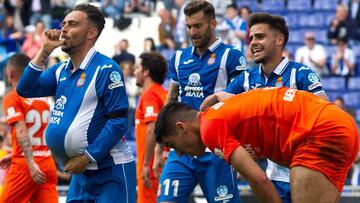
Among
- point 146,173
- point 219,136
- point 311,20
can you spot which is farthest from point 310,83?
point 311,20

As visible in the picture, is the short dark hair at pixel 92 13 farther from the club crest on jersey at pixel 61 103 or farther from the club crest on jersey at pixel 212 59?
the club crest on jersey at pixel 212 59

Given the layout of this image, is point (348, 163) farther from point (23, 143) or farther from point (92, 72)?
point (23, 143)

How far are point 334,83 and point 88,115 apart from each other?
40.4ft

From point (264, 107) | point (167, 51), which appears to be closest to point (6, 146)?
point (167, 51)

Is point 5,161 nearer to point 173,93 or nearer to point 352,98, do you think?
point 173,93

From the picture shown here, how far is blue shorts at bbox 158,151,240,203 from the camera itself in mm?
9828

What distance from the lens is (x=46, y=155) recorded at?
11.6 m

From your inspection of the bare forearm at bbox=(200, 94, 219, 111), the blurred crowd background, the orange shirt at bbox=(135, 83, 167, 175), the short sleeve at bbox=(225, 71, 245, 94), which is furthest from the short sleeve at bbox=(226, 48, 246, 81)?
the blurred crowd background

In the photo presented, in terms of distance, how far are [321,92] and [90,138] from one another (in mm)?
2033

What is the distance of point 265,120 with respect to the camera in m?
7.50

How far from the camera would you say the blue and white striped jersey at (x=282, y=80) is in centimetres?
894

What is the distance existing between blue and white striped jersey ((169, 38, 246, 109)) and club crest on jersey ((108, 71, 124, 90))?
1.48 meters

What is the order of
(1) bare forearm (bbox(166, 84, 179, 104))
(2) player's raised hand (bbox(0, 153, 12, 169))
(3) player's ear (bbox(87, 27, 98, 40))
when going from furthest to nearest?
1. (2) player's raised hand (bbox(0, 153, 12, 169))
2. (1) bare forearm (bbox(166, 84, 179, 104))
3. (3) player's ear (bbox(87, 27, 98, 40))

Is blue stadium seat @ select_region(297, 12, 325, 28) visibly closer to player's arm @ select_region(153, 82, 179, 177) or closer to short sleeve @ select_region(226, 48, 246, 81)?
player's arm @ select_region(153, 82, 179, 177)
